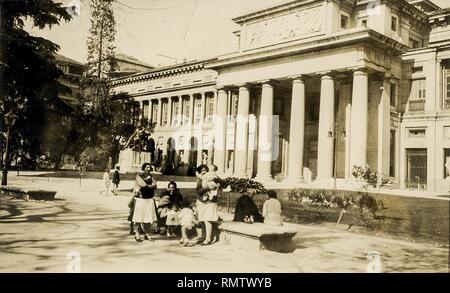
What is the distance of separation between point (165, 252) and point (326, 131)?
19451 millimetres

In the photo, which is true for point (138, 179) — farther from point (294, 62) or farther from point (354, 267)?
point (294, 62)

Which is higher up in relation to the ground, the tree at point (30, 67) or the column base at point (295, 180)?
the tree at point (30, 67)

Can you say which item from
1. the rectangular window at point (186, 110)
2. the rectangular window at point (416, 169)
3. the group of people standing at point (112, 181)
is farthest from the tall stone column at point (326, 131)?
the rectangular window at point (186, 110)

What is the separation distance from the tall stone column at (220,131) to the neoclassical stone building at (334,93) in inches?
3.9

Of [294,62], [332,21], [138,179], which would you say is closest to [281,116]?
[294,62]

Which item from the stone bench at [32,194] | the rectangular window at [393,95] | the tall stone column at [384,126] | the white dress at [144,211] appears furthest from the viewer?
the rectangular window at [393,95]

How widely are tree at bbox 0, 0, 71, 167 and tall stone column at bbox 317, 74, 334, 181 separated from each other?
1628 centimetres

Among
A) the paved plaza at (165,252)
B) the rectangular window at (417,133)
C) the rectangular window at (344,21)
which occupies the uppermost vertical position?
the rectangular window at (344,21)

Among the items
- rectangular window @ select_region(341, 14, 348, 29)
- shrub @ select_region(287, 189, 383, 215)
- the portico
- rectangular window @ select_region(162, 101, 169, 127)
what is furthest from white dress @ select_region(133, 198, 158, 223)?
rectangular window @ select_region(162, 101, 169, 127)

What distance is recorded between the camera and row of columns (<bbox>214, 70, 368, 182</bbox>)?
2530 cm

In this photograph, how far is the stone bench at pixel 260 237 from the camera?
27.5 ft

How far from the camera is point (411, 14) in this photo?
25.5 metres

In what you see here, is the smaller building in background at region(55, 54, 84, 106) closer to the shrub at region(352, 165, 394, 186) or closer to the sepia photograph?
the sepia photograph

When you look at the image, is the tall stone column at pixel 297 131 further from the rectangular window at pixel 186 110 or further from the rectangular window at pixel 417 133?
the rectangular window at pixel 186 110
